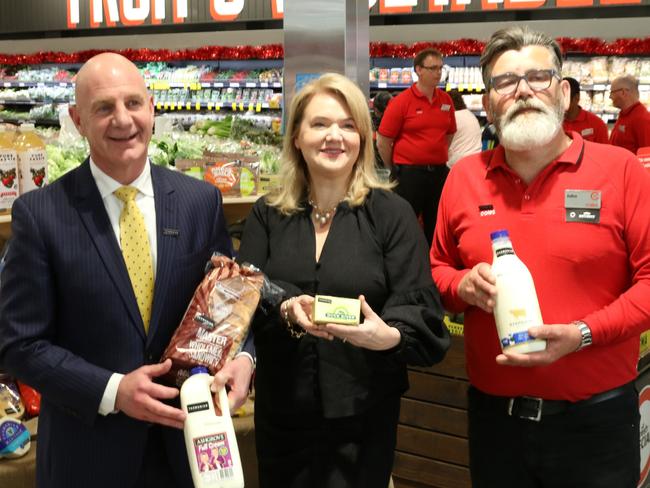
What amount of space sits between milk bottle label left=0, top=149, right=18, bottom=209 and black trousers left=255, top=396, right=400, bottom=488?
1.33 m

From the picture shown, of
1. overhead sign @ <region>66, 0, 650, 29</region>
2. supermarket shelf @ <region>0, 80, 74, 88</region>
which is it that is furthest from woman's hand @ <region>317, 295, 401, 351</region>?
supermarket shelf @ <region>0, 80, 74, 88</region>

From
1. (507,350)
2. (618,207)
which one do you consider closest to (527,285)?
(507,350)

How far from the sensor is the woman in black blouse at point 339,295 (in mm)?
2107

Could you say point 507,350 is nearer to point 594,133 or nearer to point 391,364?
point 391,364

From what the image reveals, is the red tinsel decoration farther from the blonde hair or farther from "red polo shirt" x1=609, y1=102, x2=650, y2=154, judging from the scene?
the blonde hair

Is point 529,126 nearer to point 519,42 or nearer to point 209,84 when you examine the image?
point 519,42

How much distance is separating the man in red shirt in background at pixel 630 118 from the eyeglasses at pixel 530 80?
15.3 feet

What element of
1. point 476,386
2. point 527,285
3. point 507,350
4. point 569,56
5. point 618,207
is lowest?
point 476,386

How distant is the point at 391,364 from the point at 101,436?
0.80 meters

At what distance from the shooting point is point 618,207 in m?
2.04

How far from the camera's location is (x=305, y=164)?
7.67ft

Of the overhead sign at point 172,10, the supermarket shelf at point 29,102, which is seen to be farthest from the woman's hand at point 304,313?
the supermarket shelf at point 29,102

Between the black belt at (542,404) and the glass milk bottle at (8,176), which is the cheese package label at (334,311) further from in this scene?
the glass milk bottle at (8,176)

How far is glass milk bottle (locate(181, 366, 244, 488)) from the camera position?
1706 millimetres
